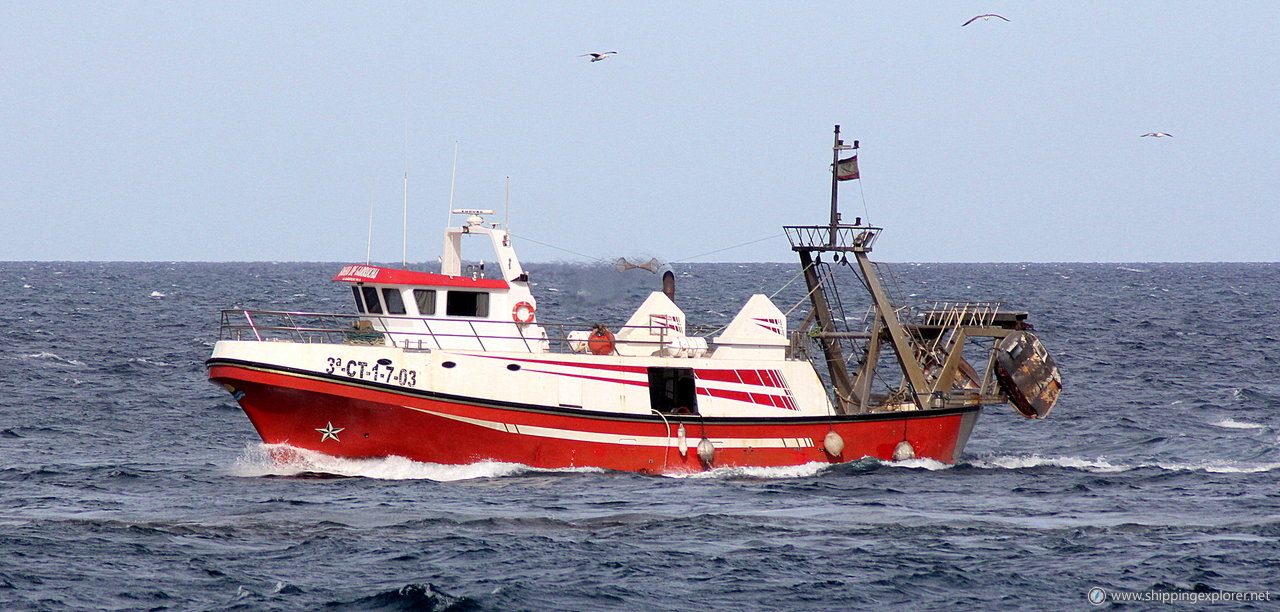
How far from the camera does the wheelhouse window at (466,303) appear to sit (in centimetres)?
2586

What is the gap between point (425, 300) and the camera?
25.7 m

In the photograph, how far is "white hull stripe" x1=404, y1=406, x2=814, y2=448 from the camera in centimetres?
2431

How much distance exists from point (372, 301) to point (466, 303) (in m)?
1.78

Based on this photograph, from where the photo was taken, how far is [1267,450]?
29.8 m

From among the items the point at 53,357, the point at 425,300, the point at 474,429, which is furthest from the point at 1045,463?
the point at 53,357

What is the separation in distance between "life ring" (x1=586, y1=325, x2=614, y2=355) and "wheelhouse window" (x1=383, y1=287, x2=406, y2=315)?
3.63m

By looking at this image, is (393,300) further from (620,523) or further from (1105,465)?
(1105,465)

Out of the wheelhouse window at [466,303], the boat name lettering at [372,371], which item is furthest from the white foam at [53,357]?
the boat name lettering at [372,371]

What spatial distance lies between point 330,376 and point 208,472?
3.37 meters

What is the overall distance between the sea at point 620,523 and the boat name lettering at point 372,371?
1561mm

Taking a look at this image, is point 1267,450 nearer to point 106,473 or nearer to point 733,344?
point 733,344

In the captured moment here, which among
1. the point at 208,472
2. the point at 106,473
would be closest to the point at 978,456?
the point at 208,472

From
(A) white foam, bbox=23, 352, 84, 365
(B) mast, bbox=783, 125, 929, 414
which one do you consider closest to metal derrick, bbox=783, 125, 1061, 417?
(B) mast, bbox=783, 125, 929, 414

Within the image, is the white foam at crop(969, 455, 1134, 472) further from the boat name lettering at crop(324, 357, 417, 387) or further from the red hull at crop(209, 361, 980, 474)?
the boat name lettering at crop(324, 357, 417, 387)
